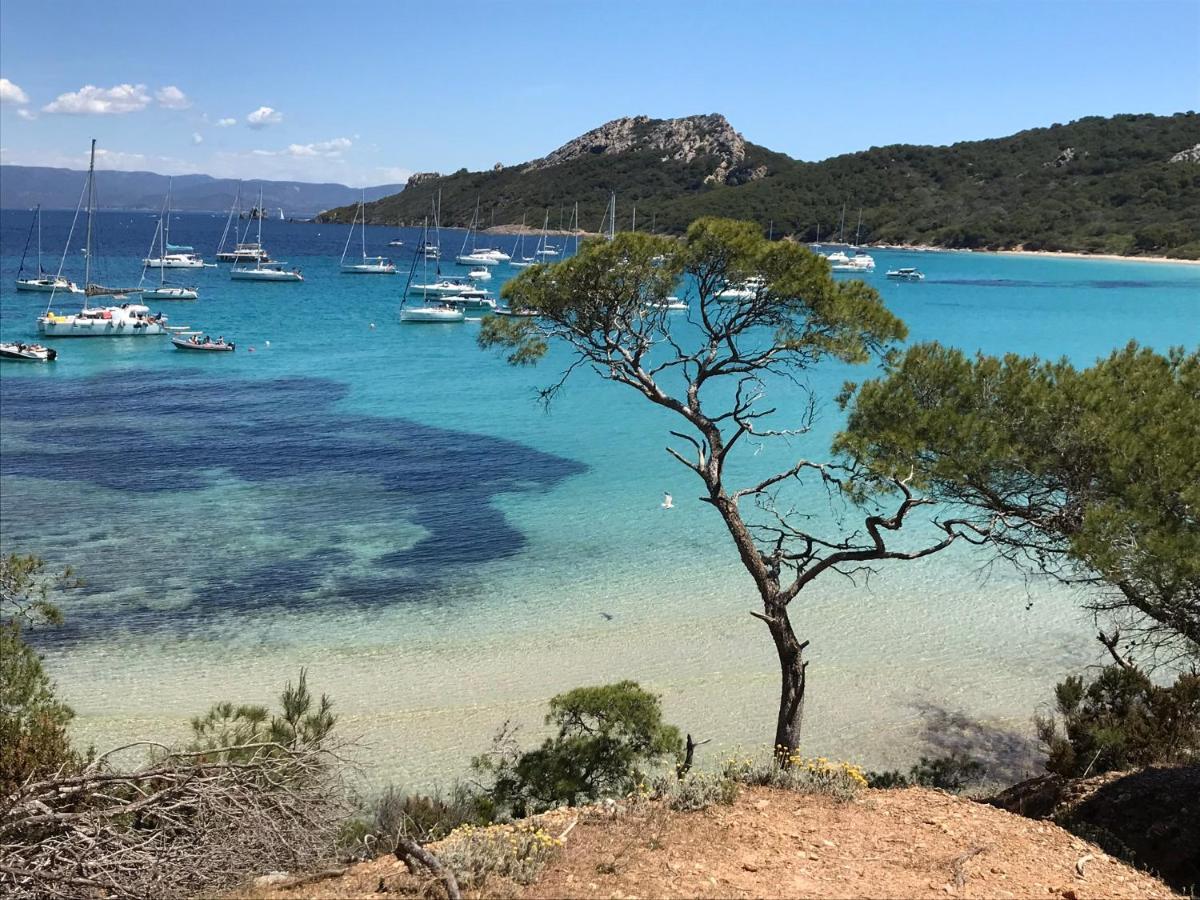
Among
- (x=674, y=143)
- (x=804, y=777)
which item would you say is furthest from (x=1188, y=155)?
(x=804, y=777)

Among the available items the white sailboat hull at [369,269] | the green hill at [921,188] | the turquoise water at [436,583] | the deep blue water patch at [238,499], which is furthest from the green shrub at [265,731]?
the green hill at [921,188]

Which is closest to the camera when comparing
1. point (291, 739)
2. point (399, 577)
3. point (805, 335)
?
point (291, 739)

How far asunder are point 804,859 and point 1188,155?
144 meters

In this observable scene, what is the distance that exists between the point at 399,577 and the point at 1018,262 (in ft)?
363

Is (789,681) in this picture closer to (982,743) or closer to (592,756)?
(592,756)

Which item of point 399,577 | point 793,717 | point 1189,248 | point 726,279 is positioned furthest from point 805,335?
point 1189,248

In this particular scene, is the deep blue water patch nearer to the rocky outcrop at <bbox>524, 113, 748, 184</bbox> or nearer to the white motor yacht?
the white motor yacht

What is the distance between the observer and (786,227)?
126 m

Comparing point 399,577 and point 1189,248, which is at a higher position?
point 1189,248

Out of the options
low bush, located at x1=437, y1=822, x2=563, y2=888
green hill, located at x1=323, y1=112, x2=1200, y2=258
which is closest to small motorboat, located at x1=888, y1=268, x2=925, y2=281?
green hill, located at x1=323, y1=112, x2=1200, y2=258

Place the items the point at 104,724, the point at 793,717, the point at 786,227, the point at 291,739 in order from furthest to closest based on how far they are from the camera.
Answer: the point at 786,227
the point at 104,724
the point at 793,717
the point at 291,739

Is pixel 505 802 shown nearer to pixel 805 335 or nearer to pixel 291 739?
pixel 291 739

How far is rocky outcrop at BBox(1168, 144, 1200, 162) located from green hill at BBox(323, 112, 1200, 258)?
293 millimetres

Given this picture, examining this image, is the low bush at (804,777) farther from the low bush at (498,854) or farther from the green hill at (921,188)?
the green hill at (921,188)
